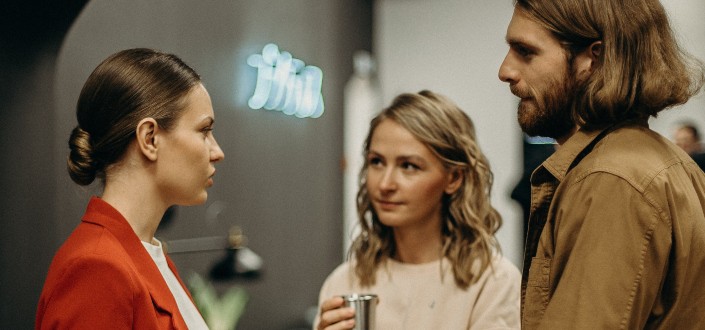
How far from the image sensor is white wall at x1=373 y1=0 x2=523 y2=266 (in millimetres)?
7000

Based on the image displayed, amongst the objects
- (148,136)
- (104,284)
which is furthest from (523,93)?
(104,284)

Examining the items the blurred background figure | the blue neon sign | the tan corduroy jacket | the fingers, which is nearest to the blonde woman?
the fingers

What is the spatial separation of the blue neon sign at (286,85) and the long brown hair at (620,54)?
335 cm

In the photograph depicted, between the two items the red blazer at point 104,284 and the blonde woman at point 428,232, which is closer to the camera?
the red blazer at point 104,284

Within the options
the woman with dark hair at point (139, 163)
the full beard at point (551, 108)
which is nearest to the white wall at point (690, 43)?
the full beard at point (551, 108)

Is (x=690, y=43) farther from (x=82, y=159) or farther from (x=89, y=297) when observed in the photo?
(x=89, y=297)

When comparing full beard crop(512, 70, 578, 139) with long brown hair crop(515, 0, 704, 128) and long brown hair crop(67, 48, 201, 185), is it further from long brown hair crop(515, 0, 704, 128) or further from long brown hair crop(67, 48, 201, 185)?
long brown hair crop(67, 48, 201, 185)

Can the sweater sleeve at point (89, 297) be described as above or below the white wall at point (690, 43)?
below

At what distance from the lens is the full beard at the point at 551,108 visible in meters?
1.50

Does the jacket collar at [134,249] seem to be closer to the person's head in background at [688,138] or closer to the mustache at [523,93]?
the mustache at [523,93]

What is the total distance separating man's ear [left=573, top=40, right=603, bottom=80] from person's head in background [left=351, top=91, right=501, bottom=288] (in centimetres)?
94

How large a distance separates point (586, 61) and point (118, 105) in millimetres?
1003

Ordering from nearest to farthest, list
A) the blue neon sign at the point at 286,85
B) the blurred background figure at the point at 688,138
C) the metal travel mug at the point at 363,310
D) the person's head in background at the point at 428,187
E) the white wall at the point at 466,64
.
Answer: the metal travel mug at the point at 363,310
the person's head in background at the point at 428,187
the blue neon sign at the point at 286,85
the blurred background figure at the point at 688,138
the white wall at the point at 466,64

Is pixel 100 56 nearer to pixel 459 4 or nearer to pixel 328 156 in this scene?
pixel 328 156
